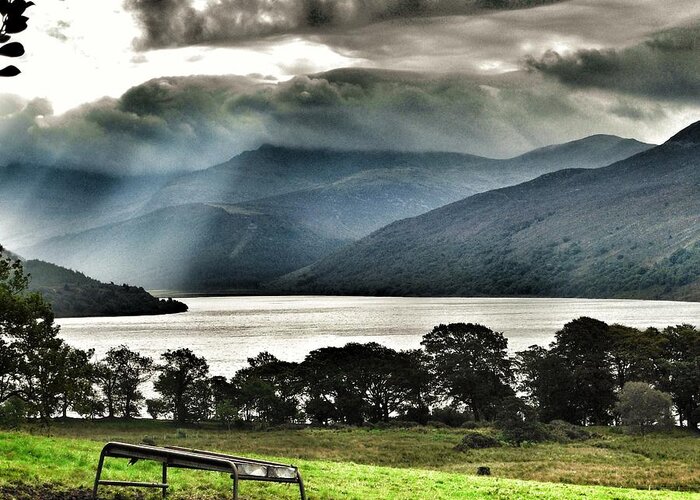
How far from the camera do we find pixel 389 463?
52844mm

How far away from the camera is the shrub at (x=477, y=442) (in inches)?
2525

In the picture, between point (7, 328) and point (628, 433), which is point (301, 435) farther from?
point (7, 328)

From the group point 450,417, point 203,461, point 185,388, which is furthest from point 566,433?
point 203,461

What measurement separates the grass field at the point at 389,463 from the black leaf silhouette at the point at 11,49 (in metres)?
11.0

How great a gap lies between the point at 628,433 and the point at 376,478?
6144cm

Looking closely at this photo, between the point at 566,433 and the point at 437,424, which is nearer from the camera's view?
the point at 566,433

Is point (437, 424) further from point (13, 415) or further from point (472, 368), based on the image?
point (13, 415)

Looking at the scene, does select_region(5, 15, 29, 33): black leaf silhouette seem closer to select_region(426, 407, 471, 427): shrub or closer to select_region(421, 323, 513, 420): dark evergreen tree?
select_region(426, 407, 471, 427): shrub

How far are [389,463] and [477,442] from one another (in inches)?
619

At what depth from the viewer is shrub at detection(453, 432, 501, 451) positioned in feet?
210

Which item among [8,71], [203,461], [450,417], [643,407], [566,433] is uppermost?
[8,71]

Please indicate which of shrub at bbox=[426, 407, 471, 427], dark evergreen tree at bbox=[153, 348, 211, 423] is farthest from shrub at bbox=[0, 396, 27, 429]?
shrub at bbox=[426, 407, 471, 427]

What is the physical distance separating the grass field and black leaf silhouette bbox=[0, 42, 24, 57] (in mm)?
11022

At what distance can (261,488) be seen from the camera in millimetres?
16875
